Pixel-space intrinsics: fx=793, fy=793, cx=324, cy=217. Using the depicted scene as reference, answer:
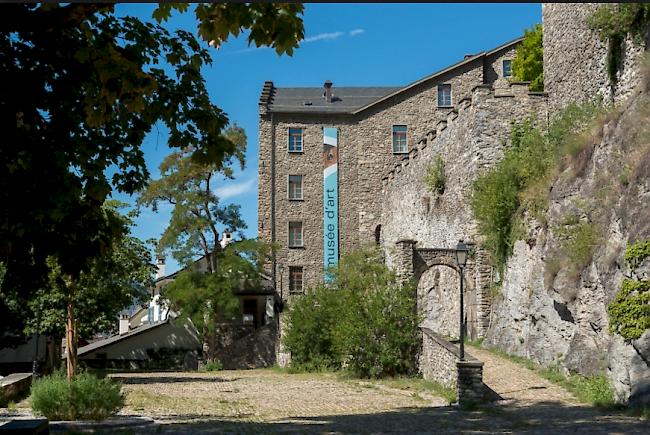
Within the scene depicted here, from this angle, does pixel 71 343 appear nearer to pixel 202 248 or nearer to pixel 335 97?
pixel 202 248

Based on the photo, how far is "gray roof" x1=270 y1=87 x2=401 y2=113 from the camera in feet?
137

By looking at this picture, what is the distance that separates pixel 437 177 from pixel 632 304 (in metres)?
17.1

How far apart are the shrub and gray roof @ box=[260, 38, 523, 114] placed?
10433mm

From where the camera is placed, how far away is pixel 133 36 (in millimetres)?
10289

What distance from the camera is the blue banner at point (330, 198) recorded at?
40812 mm

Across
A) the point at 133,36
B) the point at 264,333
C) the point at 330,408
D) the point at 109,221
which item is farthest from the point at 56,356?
the point at 133,36

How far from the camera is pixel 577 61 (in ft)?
80.3

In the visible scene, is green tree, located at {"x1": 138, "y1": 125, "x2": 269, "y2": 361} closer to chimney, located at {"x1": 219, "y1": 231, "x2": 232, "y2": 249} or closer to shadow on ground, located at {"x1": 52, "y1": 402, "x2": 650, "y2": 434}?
chimney, located at {"x1": 219, "y1": 231, "x2": 232, "y2": 249}

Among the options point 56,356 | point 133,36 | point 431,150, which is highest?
point 431,150

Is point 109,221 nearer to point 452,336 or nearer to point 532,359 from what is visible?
point 532,359

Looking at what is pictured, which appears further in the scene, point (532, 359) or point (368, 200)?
point (368, 200)

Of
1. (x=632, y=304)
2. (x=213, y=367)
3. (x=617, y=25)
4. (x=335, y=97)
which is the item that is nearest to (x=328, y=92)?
(x=335, y=97)

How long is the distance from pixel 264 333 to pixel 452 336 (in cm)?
1288

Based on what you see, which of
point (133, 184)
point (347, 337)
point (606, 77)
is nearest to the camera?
point (133, 184)
